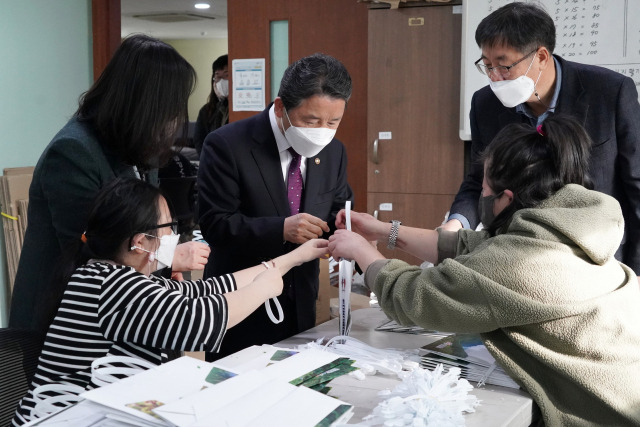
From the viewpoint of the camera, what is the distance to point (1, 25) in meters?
3.89

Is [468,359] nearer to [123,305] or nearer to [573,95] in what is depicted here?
[123,305]

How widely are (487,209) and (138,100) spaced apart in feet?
2.96

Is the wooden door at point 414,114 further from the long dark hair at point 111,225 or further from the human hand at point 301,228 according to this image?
the long dark hair at point 111,225

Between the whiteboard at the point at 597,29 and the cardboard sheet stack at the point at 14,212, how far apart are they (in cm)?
263

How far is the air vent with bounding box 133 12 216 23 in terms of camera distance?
980 cm

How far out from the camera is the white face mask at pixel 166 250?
1688 mm

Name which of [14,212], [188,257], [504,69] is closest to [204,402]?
[188,257]

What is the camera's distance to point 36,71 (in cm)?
410

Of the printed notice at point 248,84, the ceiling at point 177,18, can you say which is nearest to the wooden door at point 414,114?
the printed notice at point 248,84

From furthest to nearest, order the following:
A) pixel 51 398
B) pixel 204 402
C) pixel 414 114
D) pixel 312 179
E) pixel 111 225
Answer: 1. pixel 414 114
2. pixel 312 179
3. pixel 111 225
4. pixel 51 398
5. pixel 204 402

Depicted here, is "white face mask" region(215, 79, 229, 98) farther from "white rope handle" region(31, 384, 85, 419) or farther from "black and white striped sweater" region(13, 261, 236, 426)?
"white rope handle" region(31, 384, 85, 419)

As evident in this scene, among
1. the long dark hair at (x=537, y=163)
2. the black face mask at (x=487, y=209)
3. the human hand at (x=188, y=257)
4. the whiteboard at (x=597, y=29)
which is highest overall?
the whiteboard at (x=597, y=29)

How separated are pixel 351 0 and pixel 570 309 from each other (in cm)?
399

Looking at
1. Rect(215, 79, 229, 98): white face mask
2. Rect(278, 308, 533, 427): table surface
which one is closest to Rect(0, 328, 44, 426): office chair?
Rect(278, 308, 533, 427): table surface
